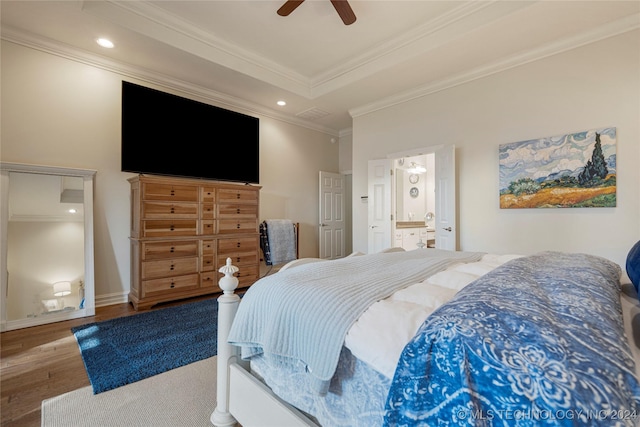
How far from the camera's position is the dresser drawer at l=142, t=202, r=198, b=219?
3.25 metres

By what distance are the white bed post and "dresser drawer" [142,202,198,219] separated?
2426 millimetres

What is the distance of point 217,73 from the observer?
12.1 ft

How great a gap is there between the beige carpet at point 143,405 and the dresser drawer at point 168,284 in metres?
1.57

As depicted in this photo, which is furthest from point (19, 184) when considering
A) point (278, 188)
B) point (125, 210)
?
point (278, 188)

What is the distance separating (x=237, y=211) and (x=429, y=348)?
365cm

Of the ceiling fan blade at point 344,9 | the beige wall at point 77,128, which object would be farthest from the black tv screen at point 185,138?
the ceiling fan blade at point 344,9

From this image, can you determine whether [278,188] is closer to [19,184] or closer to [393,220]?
[393,220]

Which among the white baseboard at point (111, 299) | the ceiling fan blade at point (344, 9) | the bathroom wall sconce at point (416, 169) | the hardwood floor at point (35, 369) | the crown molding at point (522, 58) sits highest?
the ceiling fan blade at point (344, 9)

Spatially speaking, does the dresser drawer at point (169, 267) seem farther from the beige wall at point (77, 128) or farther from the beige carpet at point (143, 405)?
the beige carpet at point (143, 405)

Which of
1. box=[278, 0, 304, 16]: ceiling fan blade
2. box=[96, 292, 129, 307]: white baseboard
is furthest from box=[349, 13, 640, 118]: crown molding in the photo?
box=[96, 292, 129, 307]: white baseboard

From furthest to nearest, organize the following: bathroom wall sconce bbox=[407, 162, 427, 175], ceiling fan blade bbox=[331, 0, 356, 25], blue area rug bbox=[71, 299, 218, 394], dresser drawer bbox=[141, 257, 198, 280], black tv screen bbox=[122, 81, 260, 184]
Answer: bathroom wall sconce bbox=[407, 162, 427, 175], black tv screen bbox=[122, 81, 260, 184], dresser drawer bbox=[141, 257, 198, 280], ceiling fan blade bbox=[331, 0, 356, 25], blue area rug bbox=[71, 299, 218, 394]

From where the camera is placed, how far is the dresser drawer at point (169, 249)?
3217 millimetres

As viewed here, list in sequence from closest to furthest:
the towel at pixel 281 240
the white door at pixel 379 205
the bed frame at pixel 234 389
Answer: the bed frame at pixel 234 389 < the white door at pixel 379 205 < the towel at pixel 281 240

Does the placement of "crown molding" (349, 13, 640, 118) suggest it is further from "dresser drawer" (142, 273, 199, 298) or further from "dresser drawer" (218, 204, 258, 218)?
"dresser drawer" (142, 273, 199, 298)
